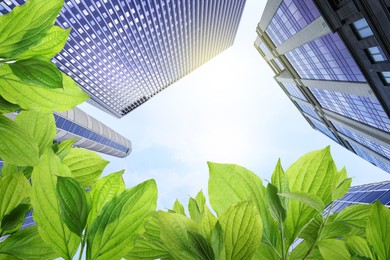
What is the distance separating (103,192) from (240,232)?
0.45m

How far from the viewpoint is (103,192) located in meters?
0.91

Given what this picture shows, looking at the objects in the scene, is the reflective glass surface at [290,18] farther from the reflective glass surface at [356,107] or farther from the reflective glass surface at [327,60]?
the reflective glass surface at [356,107]

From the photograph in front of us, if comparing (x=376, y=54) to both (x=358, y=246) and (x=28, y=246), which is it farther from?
(x=28, y=246)

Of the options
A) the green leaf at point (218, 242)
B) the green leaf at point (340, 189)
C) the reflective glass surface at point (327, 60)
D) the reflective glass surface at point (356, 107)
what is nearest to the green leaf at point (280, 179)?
the green leaf at point (340, 189)

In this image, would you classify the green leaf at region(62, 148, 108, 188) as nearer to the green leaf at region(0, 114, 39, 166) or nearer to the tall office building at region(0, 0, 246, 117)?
the green leaf at region(0, 114, 39, 166)

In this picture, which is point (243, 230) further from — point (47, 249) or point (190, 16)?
point (190, 16)

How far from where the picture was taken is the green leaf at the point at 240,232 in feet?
2.80

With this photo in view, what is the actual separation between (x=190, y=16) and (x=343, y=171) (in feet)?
287

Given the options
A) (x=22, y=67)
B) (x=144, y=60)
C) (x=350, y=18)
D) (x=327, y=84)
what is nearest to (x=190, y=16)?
(x=144, y=60)

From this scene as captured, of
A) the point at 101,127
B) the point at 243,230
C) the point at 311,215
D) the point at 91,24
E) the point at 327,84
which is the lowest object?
the point at 327,84

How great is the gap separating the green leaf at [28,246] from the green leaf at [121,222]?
0.34 metres

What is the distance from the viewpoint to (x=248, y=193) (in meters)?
1.04

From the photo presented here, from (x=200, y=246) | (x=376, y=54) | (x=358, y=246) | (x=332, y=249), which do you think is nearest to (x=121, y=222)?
(x=200, y=246)

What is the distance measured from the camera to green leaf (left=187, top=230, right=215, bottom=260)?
0.85 meters
